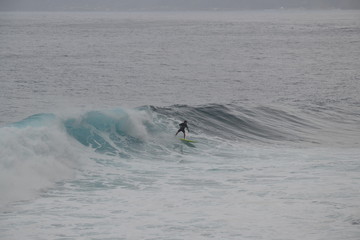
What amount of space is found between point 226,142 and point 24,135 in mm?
9961

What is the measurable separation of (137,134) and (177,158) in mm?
3424

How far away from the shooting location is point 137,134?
2716 centimetres

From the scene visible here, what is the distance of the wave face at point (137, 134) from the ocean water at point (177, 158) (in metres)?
0.07

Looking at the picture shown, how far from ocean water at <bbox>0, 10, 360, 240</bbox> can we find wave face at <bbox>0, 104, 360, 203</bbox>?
2.7 inches

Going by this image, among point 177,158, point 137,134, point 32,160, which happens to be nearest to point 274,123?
point 137,134

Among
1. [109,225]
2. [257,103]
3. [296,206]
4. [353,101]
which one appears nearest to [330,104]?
[353,101]

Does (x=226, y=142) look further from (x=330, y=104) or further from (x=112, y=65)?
(x=112, y=65)

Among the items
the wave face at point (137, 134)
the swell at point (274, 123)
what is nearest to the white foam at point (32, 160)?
the wave face at point (137, 134)

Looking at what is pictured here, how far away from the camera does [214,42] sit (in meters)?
97.7

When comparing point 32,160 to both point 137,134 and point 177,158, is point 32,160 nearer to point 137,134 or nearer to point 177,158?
point 177,158

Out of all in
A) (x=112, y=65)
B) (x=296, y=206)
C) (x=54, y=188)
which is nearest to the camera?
(x=296, y=206)

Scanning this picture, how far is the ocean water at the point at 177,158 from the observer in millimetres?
15648

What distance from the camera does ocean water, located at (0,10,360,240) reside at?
51.3 ft

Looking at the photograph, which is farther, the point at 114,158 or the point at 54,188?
the point at 114,158
